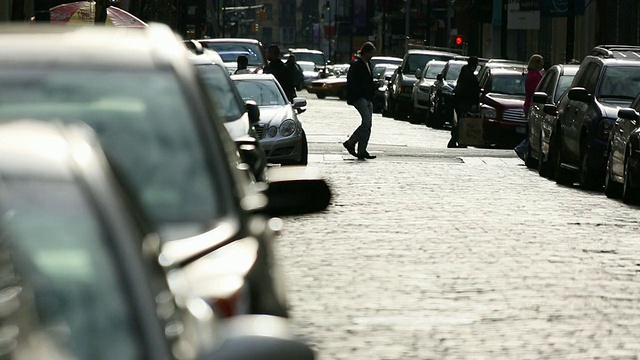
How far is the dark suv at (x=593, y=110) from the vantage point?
68.5 feet

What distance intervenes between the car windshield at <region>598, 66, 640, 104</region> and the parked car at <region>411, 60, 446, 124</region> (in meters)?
22.8

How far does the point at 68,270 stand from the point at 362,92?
2474 cm

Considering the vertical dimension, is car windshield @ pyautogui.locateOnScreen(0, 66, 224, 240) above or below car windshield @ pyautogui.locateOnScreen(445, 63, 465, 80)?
above

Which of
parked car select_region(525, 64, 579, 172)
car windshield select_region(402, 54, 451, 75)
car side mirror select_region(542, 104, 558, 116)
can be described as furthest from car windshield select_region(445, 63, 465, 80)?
car side mirror select_region(542, 104, 558, 116)

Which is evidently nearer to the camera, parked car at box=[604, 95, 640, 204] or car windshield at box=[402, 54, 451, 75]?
parked car at box=[604, 95, 640, 204]

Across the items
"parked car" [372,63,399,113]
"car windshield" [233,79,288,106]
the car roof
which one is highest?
the car roof

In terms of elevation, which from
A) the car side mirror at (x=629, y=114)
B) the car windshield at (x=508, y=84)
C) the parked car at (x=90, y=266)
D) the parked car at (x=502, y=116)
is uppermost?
the parked car at (x=90, y=266)

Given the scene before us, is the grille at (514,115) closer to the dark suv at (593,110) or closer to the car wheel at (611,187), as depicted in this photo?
the dark suv at (593,110)

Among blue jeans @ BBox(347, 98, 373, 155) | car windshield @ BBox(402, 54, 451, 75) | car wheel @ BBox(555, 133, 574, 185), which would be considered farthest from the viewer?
car windshield @ BBox(402, 54, 451, 75)

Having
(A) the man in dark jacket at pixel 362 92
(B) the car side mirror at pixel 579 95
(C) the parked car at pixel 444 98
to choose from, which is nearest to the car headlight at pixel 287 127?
(A) the man in dark jacket at pixel 362 92

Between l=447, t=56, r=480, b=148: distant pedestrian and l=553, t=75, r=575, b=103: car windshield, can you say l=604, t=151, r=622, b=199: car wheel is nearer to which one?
l=553, t=75, r=575, b=103: car windshield

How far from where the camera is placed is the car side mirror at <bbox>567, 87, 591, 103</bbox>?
21109mm

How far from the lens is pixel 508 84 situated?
3453 cm

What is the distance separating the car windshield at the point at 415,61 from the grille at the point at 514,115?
17.4 m
